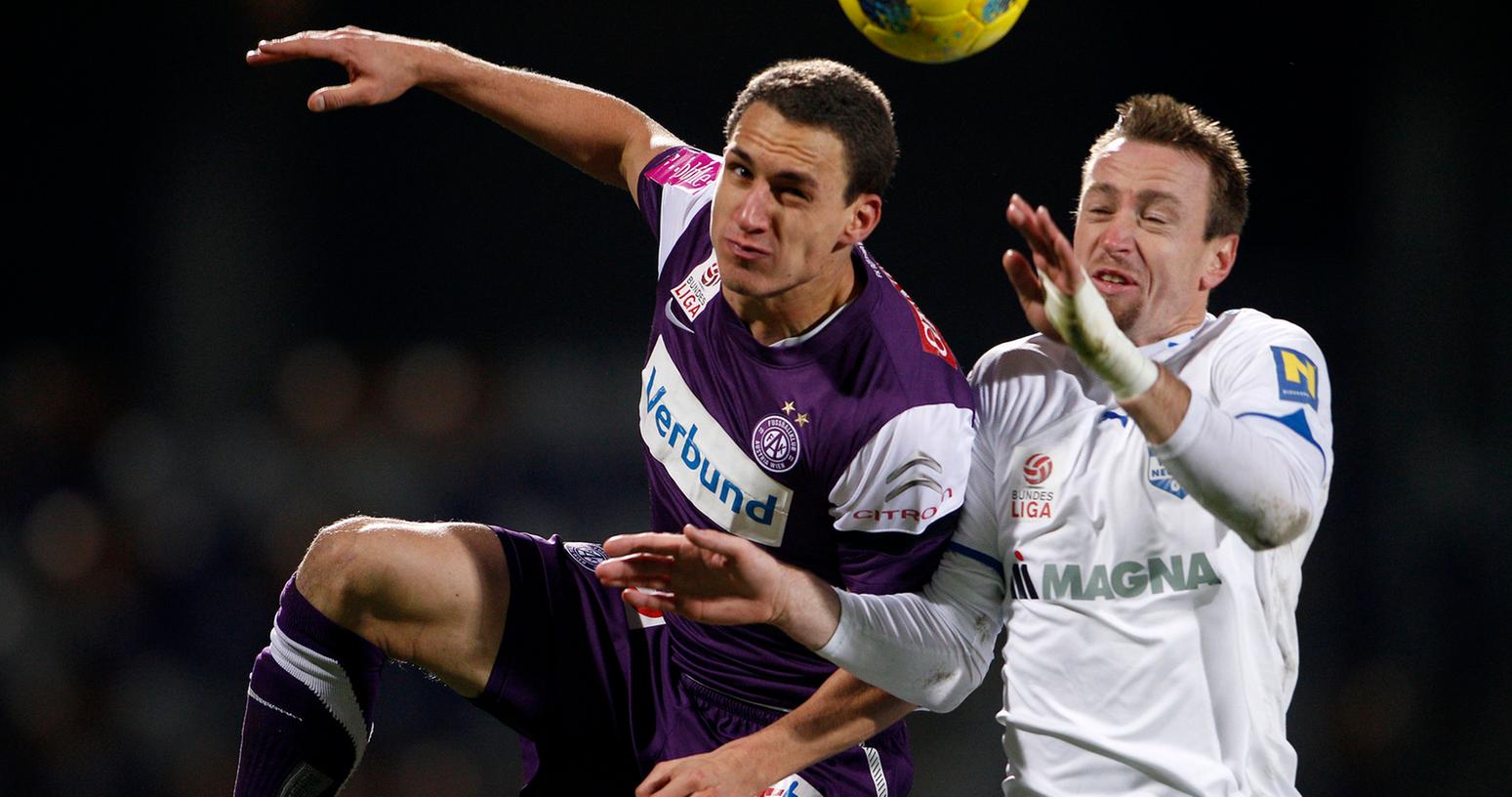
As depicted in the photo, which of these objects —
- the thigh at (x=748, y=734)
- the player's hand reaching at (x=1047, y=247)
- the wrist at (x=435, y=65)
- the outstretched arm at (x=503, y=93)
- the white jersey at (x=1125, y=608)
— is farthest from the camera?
the wrist at (x=435, y=65)

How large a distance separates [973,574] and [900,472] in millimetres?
267

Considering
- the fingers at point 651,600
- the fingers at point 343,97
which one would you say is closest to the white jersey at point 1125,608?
the fingers at point 651,600

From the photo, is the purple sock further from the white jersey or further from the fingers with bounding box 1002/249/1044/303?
the fingers with bounding box 1002/249/1044/303

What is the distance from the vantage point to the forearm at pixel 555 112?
9.89 ft

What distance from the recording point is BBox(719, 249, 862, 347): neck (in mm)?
2580

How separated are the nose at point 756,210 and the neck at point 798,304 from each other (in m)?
0.14

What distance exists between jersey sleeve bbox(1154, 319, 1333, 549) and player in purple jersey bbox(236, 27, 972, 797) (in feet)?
1.60

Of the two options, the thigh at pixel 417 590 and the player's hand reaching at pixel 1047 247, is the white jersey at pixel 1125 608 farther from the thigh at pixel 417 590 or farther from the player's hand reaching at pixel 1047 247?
the thigh at pixel 417 590

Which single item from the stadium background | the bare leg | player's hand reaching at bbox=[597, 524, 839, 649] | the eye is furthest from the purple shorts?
the stadium background

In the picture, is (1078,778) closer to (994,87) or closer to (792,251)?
(792,251)

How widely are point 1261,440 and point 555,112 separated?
171 cm

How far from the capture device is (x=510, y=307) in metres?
5.71

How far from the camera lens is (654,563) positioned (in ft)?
7.10

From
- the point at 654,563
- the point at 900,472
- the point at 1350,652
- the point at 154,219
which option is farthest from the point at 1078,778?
the point at 154,219
